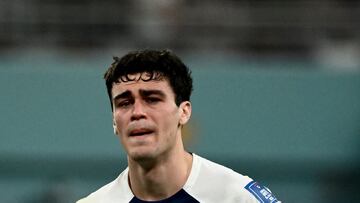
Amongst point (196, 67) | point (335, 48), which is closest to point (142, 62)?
point (196, 67)

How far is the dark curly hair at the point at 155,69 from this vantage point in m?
4.18

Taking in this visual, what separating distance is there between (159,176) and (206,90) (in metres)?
4.76

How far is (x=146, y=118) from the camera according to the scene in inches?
159

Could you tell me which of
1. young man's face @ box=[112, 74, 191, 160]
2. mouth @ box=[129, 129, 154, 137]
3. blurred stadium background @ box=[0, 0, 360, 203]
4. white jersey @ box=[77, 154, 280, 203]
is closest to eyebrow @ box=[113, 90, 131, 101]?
young man's face @ box=[112, 74, 191, 160]

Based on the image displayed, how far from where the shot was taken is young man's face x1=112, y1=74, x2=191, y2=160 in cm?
402

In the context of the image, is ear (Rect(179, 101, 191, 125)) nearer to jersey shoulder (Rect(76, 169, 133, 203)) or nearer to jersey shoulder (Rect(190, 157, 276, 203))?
jersey shoulder (Rect(190, 157, 276, 203))

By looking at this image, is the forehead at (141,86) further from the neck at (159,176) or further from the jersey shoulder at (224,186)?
the jersey shoulder at (224,186)

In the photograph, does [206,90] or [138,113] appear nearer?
[138,113]

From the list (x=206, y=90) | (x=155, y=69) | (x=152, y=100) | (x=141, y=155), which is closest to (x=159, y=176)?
(x=141, y=155)

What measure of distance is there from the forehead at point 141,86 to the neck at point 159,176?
0.82ft

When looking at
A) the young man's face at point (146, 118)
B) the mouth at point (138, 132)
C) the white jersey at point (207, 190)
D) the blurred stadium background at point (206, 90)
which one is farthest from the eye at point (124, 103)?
the blurred stadium background at point (206, 90)

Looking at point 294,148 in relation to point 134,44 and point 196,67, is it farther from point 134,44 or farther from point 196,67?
point 134,44

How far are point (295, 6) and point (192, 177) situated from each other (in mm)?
5242

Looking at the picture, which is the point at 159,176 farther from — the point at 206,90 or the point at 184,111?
the point at 206,90
